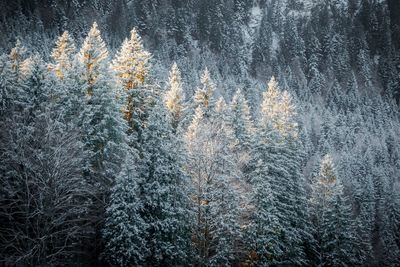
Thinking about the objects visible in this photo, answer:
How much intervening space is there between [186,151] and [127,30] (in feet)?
551

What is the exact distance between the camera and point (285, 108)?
1252 inches

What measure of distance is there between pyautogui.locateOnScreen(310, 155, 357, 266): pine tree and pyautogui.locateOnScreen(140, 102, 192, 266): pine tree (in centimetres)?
1769

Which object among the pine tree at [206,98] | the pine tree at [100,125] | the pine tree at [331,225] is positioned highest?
the pine tree at [206,98]

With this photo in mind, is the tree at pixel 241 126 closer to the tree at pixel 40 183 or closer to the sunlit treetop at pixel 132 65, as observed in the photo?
the sunlit treetop at pixel 132 65

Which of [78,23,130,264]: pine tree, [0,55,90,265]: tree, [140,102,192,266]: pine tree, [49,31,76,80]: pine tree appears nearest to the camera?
[0,55,90,265]: tree

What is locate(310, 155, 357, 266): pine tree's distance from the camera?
33469 mm

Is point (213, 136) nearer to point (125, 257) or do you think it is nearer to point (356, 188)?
point (125, 257)

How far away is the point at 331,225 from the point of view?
111 ft

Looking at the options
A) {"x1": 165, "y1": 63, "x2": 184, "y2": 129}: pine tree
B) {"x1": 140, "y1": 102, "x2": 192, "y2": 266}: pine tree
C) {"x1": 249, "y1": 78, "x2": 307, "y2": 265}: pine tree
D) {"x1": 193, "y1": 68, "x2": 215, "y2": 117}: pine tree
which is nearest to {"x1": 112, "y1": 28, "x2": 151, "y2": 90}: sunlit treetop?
{"x1": 165, "y1": 63, "x2": 184, "y2": 129}: pine tree

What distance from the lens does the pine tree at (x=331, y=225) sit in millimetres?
33469

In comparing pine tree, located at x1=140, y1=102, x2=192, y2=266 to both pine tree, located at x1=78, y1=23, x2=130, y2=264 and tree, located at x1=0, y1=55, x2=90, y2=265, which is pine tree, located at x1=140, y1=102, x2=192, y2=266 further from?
tree, located at x1=0, y1=55, x2=90, y2=265

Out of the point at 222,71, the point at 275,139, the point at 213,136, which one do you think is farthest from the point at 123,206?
the point at 222,71

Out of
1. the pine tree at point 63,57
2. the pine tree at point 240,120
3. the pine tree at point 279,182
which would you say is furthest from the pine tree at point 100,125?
the pine tree at point 240,120

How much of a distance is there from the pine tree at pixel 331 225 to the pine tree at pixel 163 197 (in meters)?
17.7
